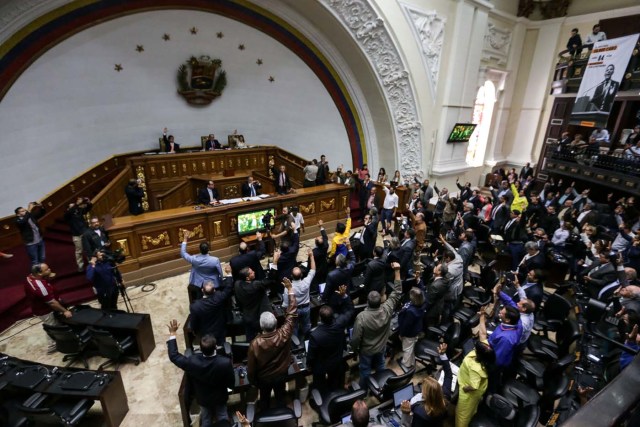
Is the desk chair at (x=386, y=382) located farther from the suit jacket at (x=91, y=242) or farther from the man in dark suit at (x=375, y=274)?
the suit jacket at (x=91, y=242)

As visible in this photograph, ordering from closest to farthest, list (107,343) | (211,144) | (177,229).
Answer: (107,343), (177,229), (211,144)

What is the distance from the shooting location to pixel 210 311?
150 inches

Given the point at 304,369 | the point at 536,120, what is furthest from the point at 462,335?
the point at 536,120

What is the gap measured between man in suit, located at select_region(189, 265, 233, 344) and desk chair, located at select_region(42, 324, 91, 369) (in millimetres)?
1478

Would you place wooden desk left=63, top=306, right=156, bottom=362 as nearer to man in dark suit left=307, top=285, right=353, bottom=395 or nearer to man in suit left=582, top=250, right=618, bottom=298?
man in dark suit left=307, top=285, right=353, bottom=395

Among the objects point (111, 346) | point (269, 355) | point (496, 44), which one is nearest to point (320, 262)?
point (269, 355)

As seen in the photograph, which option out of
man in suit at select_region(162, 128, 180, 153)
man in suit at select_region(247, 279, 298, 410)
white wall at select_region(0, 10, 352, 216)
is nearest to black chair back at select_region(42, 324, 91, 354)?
man in suit at select_region(247, 279, 298, 410)

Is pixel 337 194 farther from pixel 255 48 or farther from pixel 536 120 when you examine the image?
pixel 536 120

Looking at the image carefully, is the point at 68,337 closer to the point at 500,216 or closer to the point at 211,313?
the point at 211,313

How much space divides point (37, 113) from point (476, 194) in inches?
430

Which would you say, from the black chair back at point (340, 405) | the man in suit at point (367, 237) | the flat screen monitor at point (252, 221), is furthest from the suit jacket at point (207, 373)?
the flat screen monitor at point (252, 221)

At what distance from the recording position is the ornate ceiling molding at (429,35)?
9664mm

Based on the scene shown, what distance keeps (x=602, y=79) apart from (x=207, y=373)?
1234 cm

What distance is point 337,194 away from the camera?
8812 millimetres
